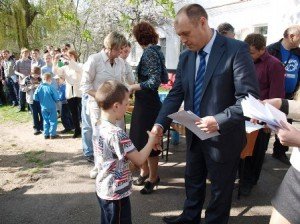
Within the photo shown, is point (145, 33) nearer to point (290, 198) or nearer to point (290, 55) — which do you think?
point (290, 198)

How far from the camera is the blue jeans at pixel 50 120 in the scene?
6789 millimetres

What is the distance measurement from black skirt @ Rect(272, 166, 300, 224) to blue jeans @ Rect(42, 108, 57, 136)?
5641mm

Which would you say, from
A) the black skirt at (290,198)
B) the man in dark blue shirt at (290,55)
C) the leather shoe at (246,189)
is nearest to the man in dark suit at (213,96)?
the black skirt at (290,198)

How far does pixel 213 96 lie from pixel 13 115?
8.31 meters

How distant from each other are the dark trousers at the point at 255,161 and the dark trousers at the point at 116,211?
208cm

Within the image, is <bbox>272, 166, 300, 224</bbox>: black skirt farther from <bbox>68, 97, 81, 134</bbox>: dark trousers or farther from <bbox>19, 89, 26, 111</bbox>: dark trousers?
<bbox>19, 89, 26, 111</bbox>: dark trousers

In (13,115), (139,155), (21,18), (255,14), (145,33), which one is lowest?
(13,115)

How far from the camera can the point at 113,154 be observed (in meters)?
2.31

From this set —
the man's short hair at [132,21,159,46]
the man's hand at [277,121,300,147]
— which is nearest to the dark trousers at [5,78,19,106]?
the man's short hair at [132,21,159,46]

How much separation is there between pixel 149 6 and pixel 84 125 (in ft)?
45.2

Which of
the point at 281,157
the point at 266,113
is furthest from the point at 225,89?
the point at 281,157

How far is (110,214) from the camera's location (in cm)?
241

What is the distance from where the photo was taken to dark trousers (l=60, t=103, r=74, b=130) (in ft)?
23.8

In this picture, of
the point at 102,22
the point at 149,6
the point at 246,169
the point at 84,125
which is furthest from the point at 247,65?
the point at 102,22
